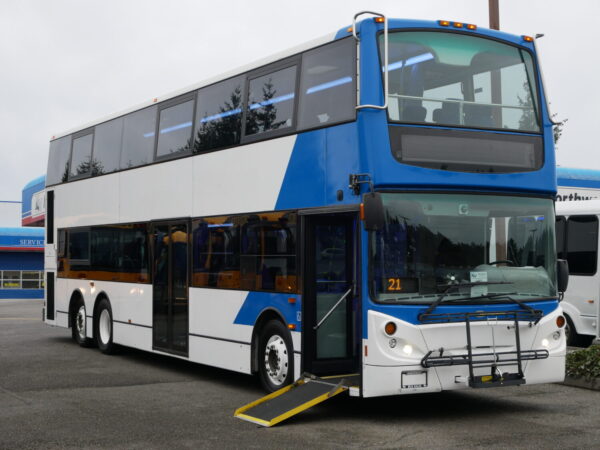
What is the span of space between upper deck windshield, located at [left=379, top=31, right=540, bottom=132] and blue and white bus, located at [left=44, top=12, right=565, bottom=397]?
2cm

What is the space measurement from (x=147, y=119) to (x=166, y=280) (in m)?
2.90

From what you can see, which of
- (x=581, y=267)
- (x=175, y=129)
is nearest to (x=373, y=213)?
(x=175, y=129)

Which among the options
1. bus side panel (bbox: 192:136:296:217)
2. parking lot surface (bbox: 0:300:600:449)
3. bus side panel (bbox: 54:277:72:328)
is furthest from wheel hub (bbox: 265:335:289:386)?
bus side panel (bbox: 54:277:72:328)

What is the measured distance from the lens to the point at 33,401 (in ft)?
36.4

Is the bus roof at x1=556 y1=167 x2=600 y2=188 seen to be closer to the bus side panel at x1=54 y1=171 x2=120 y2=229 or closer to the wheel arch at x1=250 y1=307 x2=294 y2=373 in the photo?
the bus side panel at x1=54 y1=171 x2=120 y2=229

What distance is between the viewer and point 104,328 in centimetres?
1712

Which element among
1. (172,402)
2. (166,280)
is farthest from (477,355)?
(166,280)

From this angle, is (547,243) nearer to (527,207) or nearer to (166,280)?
(527,207)

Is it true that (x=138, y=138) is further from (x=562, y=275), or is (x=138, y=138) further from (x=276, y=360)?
(x=562, y=275)

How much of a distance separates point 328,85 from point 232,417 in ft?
12.9

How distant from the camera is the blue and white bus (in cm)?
960

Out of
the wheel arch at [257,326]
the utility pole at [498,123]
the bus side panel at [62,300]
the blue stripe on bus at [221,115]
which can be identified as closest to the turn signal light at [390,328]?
the utility pole at [498,123]

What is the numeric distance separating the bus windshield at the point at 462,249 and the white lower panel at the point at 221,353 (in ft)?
10.3

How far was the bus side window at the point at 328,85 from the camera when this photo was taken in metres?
10.1
